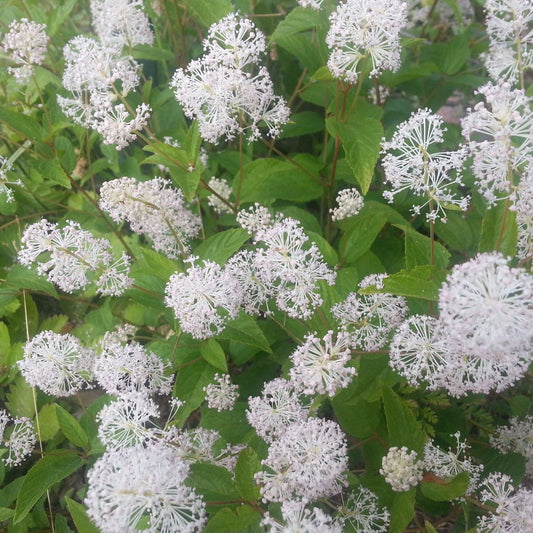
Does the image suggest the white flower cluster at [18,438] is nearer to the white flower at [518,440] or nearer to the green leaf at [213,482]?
the green leaf at [213,482]

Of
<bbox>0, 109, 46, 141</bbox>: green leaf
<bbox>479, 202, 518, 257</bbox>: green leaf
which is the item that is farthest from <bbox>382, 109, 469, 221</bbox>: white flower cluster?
<bbox>0, 109, 46, 141</bbox>: green leaf

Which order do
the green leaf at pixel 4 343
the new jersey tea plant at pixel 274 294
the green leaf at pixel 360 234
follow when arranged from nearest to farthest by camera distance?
the new jersey tea plant at pixel 274 294 → the green leaf at pixel 360 234 → the green leaf at pixel 4 343

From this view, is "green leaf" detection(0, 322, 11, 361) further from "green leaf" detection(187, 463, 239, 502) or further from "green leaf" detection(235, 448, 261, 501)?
"green leaf" detection(235, 448, 261, 501)

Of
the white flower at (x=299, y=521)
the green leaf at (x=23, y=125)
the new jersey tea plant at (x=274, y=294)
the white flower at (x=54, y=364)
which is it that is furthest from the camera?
the green leaf at (x=23, y=125)

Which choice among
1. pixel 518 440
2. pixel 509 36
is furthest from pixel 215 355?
pixel 509 36

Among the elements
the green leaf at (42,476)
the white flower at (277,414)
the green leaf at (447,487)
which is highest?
the white flower at (277,414)

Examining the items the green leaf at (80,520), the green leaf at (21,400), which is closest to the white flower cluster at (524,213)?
the green leaf at (80,520)

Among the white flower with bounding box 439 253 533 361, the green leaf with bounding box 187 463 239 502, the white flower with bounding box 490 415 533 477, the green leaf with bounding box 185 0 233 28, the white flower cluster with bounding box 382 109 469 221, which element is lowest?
the white flower with bounding box 490 415 533 477
